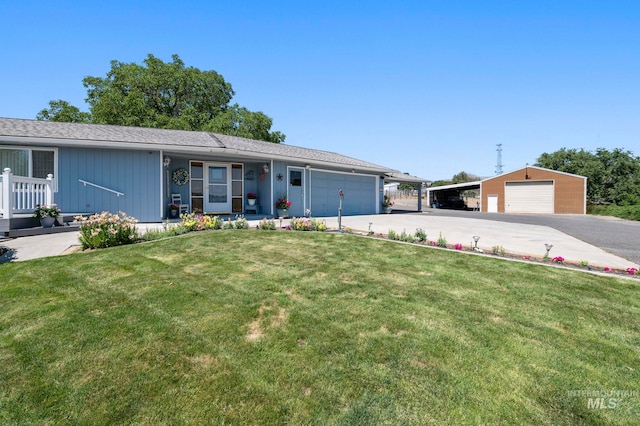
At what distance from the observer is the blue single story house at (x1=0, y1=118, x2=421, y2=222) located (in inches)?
352

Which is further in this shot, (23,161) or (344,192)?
(344,192)

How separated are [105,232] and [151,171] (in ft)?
16.4

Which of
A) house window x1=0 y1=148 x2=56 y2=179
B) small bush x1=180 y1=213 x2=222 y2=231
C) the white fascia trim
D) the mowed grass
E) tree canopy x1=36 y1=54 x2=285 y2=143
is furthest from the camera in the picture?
tree canopy x1=36 y1=54 x2=285 y2=143

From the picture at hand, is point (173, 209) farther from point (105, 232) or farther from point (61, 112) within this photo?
point (61, 112)

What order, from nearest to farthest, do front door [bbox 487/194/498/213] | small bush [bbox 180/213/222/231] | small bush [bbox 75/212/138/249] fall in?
small bush [bbox 75/212/138/249] → small bush [bbox 180/213/222/231] → front door [bbox 487/194/498/213]

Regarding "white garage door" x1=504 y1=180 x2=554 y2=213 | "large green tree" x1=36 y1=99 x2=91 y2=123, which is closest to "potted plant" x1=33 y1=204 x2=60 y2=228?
"large green tree" x1=36 y1=99 x2=91 y2=123

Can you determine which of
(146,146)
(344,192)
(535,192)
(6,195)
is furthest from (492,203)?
(6,195)

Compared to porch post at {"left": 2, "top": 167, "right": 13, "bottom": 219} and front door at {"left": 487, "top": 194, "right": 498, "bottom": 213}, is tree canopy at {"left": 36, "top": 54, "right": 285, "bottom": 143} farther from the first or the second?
front door at {"left": 487, "top": 194, "right": 498, "bottom": 213}

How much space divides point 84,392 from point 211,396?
777mm

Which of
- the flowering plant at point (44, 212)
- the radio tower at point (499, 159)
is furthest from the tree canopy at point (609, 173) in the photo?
the flowering plant at point (44, 212)

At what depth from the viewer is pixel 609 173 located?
102 feet

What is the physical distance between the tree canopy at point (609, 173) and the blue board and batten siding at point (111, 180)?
39.2m

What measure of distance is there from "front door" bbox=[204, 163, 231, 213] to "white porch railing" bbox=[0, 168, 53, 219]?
477 cm

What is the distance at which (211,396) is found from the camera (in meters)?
1.78
